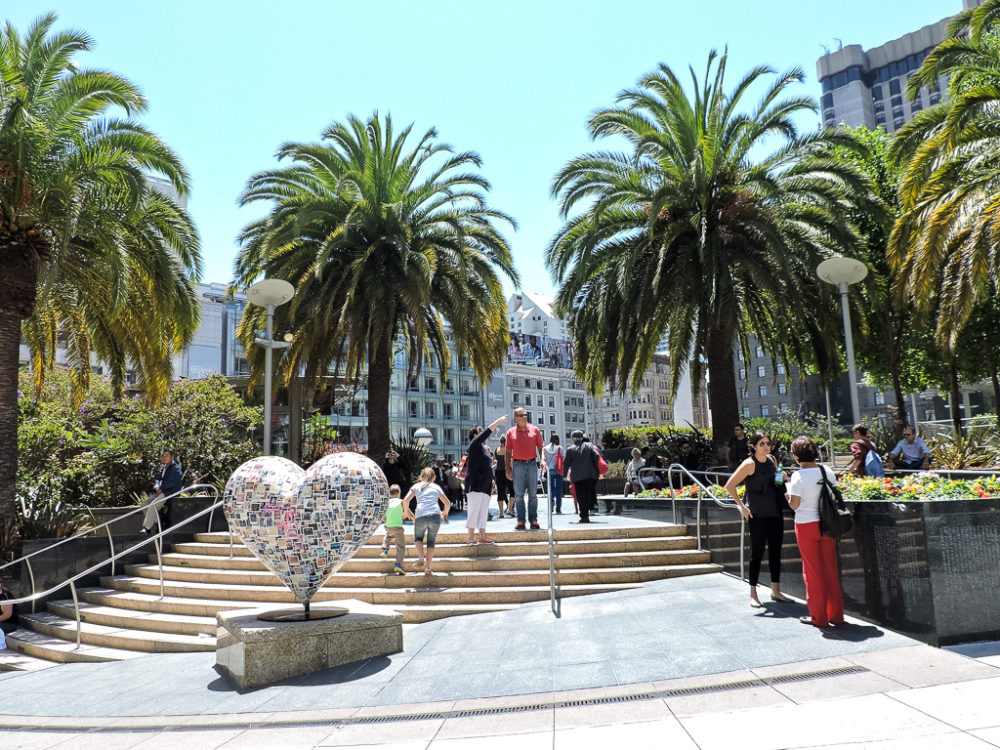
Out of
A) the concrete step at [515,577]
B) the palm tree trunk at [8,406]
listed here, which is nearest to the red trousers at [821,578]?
the concrete step at [515,577]

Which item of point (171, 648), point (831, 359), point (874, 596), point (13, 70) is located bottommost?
point (171, 648)

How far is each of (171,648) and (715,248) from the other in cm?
1298

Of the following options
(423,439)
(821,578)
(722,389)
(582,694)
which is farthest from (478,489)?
(423,439)

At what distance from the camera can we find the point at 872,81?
435 feet

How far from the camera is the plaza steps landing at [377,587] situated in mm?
9445

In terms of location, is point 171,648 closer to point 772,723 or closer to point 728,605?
point 728,605

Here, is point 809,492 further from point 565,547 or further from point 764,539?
point 565,547

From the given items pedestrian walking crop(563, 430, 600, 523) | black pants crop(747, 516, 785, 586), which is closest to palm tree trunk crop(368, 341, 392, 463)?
pedestrian walking crop(563, 430, 600, 523)

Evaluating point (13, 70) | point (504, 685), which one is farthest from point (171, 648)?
point (13, 70)

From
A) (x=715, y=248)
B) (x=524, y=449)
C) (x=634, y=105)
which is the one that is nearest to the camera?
(x=524, y=449)

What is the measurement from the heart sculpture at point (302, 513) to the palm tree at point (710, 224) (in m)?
10.3

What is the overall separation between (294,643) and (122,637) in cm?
392

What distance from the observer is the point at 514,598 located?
9500 mm

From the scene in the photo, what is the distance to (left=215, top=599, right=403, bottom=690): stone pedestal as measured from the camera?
265 inches
